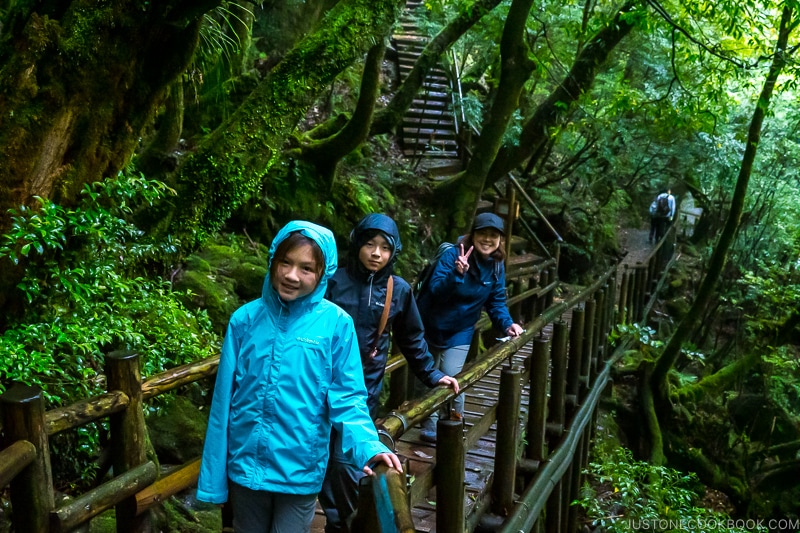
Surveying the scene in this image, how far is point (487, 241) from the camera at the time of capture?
4.94 m

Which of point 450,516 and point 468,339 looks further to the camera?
point 468,339

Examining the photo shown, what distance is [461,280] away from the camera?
479cm

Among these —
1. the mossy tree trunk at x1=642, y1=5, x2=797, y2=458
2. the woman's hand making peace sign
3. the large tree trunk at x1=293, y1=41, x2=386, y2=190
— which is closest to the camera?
the woman's hand making peace sign

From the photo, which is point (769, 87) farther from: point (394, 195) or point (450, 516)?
point (450, 516)

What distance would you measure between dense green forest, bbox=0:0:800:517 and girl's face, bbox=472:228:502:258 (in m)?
1.85

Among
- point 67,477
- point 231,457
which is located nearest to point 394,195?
point 67,477

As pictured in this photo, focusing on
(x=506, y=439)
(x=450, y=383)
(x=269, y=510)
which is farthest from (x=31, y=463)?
(x=506, y=439)

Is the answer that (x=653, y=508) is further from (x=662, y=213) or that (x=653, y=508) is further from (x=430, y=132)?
(x=662, y=213)

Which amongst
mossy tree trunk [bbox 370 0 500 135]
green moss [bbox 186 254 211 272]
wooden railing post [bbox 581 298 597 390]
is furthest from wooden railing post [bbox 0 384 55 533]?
mossy tree trunk [bbox 370 0 500 135]

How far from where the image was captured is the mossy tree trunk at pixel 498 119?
9570 mm

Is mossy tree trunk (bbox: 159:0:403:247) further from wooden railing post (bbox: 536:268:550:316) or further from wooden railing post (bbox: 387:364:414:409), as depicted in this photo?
wooden railing post (bbox: 536:268:550:316)

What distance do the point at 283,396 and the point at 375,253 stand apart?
100 cm

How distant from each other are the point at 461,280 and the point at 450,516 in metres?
1.95

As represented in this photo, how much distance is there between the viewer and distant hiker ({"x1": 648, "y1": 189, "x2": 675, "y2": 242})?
56.1ft
